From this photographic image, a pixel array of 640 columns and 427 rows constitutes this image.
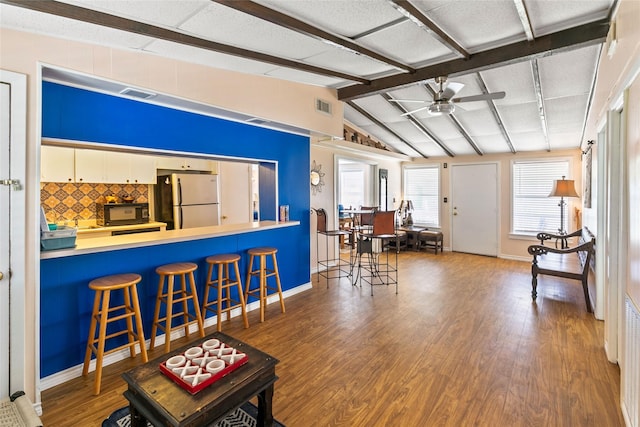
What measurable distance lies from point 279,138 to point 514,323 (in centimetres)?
347

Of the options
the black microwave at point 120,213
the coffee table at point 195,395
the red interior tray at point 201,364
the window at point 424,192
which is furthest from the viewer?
the window at point 424,192

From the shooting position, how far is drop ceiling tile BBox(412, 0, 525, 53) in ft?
7.95

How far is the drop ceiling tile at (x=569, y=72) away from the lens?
11.0 ft

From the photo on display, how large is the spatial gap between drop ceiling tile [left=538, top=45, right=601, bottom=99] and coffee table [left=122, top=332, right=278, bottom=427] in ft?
13.5

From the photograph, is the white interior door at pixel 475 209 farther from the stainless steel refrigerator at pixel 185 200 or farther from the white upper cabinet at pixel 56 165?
the white upper cabinet at pixel 56 165

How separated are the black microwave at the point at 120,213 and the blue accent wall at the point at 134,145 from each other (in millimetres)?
2061

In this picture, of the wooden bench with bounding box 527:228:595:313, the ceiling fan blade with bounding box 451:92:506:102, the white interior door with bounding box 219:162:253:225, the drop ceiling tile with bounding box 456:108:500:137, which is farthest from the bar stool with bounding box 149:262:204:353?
the drop ceiling tile with bounding box 456:108:500:137

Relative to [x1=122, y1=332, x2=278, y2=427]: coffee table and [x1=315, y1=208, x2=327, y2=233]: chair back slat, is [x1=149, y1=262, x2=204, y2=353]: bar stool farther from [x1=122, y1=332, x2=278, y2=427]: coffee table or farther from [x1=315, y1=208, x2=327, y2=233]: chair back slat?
[x1=315, y1=208, x2=327, y2=233]: chair back slat

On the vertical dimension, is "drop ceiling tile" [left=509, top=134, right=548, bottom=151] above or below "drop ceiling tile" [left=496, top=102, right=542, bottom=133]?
below

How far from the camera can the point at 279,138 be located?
420 centimetres

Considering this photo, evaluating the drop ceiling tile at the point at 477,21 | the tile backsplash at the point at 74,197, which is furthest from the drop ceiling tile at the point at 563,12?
the tile backsplash at the point at 74,197

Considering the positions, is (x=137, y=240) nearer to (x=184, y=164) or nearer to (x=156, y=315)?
(x=156, y=315)

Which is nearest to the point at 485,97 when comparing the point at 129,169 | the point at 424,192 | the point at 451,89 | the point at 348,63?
the point at 451,89

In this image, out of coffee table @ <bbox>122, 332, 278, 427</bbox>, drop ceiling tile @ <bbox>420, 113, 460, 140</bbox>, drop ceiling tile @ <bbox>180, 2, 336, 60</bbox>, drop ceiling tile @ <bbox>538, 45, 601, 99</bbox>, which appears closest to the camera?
coffee table @ <bbox>122, 332, 278, 427</bbox>
